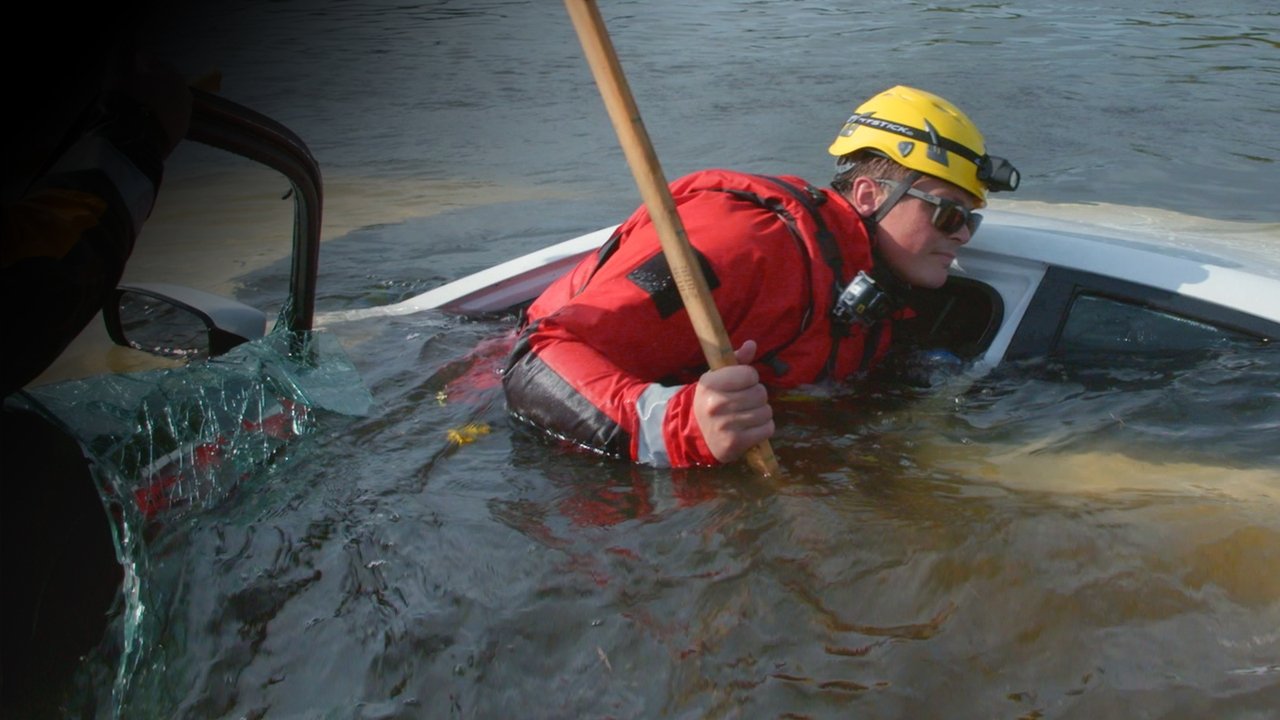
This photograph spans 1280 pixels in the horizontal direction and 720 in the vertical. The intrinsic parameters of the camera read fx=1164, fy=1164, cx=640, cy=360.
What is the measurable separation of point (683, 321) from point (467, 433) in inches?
32.5

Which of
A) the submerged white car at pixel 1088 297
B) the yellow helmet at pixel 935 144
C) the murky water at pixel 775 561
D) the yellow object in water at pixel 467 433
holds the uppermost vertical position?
the yellow helmet at pixel 935 144

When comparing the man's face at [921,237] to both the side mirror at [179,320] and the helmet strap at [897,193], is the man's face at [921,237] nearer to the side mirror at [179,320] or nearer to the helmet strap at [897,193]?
the helmet strap at [897,193]

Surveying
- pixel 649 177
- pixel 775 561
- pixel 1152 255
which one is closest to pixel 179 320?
pixel 649 177

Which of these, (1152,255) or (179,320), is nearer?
(179,320)

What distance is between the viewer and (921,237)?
352 cm

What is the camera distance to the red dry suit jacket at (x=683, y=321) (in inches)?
122

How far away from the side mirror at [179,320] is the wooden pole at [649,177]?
3.39 ft

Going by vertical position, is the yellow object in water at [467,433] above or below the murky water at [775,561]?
below

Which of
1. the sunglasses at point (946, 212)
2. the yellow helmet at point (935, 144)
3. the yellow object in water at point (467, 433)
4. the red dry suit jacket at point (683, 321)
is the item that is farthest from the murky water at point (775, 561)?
the yellow helmet at point (935, 144)

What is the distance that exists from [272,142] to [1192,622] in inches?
84.8

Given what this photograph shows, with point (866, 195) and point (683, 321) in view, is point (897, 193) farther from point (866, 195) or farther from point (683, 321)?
point (683, 321)

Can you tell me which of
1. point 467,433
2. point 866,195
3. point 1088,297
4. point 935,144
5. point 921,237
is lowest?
point 467,433

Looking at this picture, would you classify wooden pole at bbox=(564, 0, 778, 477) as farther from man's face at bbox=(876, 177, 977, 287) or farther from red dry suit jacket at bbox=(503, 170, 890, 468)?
man's face at bbox=(876, 177, 977, 287)

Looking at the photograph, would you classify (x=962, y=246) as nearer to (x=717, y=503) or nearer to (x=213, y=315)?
(x=717, y=503)
